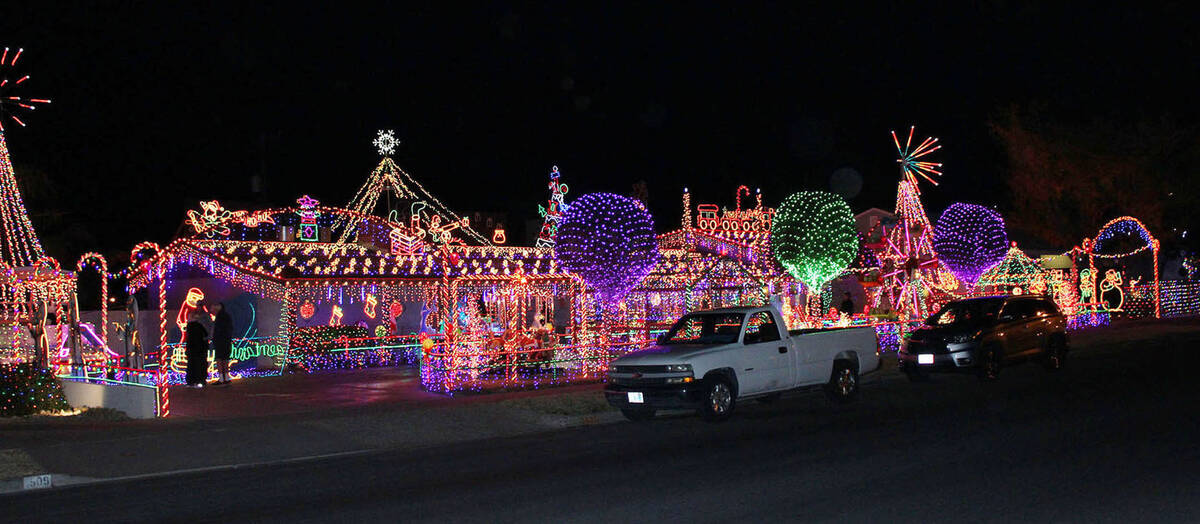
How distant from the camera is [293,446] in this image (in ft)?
41.5

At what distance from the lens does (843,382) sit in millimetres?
16141

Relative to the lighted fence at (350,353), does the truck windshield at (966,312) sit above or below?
above

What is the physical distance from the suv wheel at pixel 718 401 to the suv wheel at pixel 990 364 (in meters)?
6.30

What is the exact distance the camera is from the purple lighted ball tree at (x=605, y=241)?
19.5 m

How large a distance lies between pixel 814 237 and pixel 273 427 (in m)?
15.8

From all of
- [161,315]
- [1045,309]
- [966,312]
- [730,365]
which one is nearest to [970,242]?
[1045,309]

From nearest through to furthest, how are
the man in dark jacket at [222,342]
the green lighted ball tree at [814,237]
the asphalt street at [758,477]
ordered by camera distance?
the asphalt street at [758,477] < the man in dark jacket at [222,342] < the green lighted ball tree at [814,237]

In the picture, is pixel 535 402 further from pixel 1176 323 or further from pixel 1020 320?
pixel 1176 323

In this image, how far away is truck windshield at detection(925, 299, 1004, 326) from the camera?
772 inches

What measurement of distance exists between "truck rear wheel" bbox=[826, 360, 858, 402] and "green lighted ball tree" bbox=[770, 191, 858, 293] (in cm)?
992

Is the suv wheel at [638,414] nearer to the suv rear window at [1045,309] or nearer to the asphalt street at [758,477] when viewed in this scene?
the asphalt street at [758,477]

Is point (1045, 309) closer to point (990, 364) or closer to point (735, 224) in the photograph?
point (990, 364)

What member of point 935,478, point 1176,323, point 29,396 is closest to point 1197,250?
point 1176,323

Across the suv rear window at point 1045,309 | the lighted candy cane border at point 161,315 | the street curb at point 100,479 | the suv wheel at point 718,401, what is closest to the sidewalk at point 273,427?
the street curb at point 100,479
